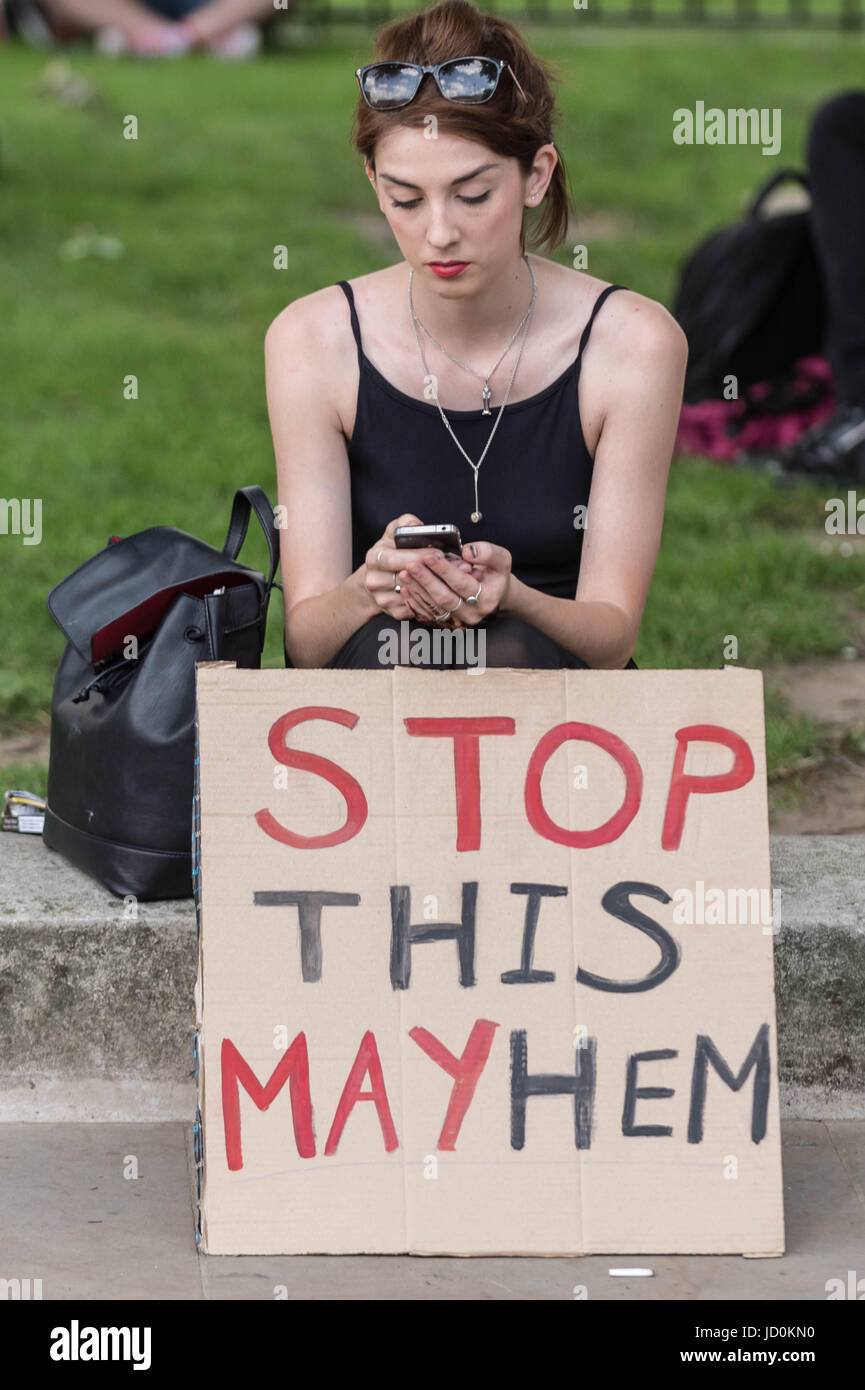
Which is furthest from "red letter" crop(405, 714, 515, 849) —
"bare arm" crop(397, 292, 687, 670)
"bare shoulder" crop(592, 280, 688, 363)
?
"bare shoulder" crop(592, 280, 688, 363)

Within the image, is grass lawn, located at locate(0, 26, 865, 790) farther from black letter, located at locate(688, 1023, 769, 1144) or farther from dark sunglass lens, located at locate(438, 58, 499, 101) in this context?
black letter, located at locate(688, 1023, 769, 1144)

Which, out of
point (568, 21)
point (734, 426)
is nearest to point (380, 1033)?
point (734, 426)

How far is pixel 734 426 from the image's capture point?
5.55 meters

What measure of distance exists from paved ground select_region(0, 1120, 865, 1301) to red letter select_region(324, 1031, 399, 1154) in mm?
153

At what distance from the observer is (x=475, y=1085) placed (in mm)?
2312

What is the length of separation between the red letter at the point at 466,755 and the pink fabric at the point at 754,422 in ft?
10.9

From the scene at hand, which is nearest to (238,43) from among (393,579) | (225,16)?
(225,16)

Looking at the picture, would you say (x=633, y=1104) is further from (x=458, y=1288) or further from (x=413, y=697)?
(x=413, y=697)

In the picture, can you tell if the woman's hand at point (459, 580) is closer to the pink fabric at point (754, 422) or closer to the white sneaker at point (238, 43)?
the pink fabric at point (754, 422)

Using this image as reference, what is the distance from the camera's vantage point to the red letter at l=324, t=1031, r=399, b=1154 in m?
2.30

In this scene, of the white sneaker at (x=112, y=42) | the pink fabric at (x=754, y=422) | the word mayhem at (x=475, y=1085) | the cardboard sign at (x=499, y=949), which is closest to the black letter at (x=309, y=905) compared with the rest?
the cardboard sign at (x=499, y=949)

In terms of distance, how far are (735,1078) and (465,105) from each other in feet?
4.32

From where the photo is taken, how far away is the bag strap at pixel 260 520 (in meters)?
2.54

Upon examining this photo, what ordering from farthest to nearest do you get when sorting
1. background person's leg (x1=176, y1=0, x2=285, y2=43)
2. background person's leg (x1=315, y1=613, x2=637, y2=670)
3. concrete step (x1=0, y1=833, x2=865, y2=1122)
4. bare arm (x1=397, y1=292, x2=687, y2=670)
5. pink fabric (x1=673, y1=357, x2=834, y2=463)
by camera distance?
1. background person's leg (x1=176, y1=0, x2=285, y2=43)
2. pink fabric (x1=673, y1=357, x2=834, y2=463)
3. concrete step (x1=0, y1=833, x2=865, y2=1122)
4. bare arm (x1=397, y1=292, x2=687, y2=670)
5. background person's leg (x1=315, y1=613, x2=637, y2=670)
